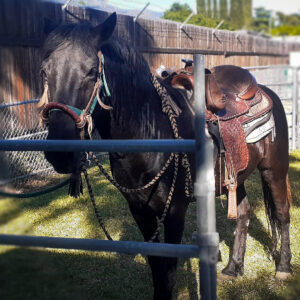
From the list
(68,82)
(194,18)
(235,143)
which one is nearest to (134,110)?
(68,82)

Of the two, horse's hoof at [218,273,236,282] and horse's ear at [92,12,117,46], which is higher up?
horse's ear at [92,12,117,46]

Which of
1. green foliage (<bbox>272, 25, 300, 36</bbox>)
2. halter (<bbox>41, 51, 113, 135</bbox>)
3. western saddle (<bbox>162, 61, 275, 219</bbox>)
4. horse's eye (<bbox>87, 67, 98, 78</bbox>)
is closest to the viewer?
green foliage (<bbox>272, 25, 300, 36</bbox>)

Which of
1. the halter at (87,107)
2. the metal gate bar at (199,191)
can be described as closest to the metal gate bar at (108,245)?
the metal gate bar at (199,191)

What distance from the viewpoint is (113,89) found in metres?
2.11

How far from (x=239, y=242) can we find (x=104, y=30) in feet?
7.43

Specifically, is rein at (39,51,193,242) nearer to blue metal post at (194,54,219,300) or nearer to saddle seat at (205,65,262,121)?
saddle seat at (205,65,262,121)

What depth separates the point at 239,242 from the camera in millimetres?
3398

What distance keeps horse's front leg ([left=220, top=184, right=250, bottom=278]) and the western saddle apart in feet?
1.94

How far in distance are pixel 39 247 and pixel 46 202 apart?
4.32 metres

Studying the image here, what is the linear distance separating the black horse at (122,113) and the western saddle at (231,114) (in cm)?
23

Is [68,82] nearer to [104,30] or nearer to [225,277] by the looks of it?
[104,30]

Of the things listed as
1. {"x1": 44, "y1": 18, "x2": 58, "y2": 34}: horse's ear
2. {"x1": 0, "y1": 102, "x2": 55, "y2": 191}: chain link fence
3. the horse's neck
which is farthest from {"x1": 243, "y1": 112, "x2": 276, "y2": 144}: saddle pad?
{"x1": 0, "y1": 102, "x2": 55, "y2": 191}: chain link fence

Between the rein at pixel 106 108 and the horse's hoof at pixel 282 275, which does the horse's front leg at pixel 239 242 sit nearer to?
the horse's hoof at pixel 282 275

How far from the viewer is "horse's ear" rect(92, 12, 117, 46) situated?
200cm
